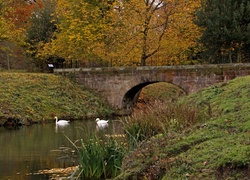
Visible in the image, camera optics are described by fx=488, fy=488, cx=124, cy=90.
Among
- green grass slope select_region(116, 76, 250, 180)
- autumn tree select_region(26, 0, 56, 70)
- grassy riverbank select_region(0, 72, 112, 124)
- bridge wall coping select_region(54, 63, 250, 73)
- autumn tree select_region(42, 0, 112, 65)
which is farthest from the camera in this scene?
autumn tree select_region(26, 0, 56, 70)

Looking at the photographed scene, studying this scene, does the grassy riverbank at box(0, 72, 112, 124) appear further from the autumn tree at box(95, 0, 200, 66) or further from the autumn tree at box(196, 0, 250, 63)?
the autumn tree at box(196, 0, 250, 63)

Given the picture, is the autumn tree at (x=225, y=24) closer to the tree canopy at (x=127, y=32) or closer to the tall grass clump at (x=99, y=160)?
the tree canopy at (x=127, y=32)

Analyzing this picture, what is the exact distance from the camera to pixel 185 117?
9922 millimetres

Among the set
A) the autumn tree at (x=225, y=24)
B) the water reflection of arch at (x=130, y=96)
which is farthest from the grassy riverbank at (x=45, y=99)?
the autumn tree at (x=225, y=24)

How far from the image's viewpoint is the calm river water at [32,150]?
11066 millimetres

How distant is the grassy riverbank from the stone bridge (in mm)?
726

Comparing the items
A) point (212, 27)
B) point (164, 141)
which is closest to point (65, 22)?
point (212, 27)

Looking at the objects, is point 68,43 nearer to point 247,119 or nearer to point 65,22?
point 65,22

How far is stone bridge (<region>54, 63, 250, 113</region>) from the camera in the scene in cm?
2439

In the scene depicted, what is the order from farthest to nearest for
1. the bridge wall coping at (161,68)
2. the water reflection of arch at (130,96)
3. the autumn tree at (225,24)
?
the water reflection of arch at (130,96)
the autumn tree at (225,24)
the bridge wall coping at (161,68)

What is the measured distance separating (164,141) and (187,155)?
3.37 feet

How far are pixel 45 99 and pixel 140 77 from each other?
5.36 metres

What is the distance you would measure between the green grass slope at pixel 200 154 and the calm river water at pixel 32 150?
8.81ft

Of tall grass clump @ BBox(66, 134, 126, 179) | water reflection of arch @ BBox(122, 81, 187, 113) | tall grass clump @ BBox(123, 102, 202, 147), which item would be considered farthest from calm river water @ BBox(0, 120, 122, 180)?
water reflection of arch @ BBox(122, 81, 187, 113)
